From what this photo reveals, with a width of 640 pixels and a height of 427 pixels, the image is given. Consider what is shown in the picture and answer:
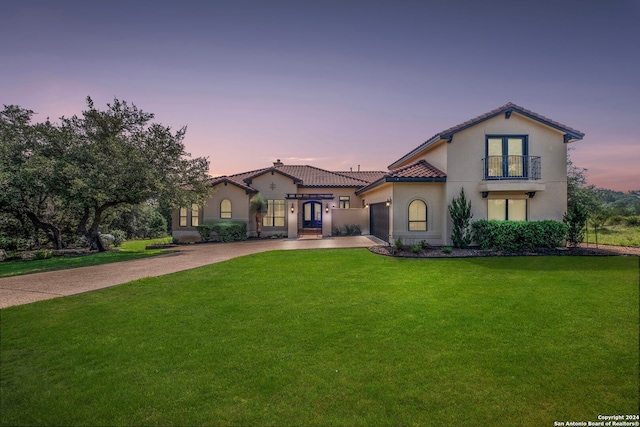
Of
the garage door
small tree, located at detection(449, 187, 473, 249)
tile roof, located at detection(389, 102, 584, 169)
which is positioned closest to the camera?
small tree, located at detection(449, 187, 473, 249)

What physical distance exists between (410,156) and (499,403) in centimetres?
1743

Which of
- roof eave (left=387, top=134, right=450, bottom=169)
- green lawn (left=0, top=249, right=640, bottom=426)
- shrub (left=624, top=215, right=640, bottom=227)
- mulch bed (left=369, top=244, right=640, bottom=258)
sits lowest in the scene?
green lawn (left=0, top=249, right=640, bottom=426)

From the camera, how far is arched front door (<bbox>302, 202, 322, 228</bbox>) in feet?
85.6

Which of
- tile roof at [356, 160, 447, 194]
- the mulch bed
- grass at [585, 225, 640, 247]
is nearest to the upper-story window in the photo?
tile roof at [356, 160, 447, 194]

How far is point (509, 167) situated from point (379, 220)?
23.4 feet

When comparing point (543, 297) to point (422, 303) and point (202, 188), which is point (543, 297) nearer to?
point (422, 303)

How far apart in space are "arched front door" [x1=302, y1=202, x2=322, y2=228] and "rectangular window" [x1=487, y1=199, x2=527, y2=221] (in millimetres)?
13871

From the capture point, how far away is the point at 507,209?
→ 587 inches

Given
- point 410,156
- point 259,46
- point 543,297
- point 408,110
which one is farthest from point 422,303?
point 410,156

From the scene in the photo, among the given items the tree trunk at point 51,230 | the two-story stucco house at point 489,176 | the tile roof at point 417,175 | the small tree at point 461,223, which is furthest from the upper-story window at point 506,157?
the tree trunk at point 51,230

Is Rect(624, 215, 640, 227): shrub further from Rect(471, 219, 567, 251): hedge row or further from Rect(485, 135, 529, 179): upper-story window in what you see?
Rect(485, 135, 529, 179): upper-story window

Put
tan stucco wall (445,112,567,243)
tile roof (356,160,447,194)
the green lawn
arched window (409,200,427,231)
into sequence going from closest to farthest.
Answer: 1. the green lawn
2. tile roof (356,160,447,194)
3. tan stucco wall (445,112,567,243)
4. arched window (409,200,427,231)

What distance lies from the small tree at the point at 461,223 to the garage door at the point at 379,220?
3.41 m

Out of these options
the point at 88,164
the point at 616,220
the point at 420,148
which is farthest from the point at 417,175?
the point at 616,220
